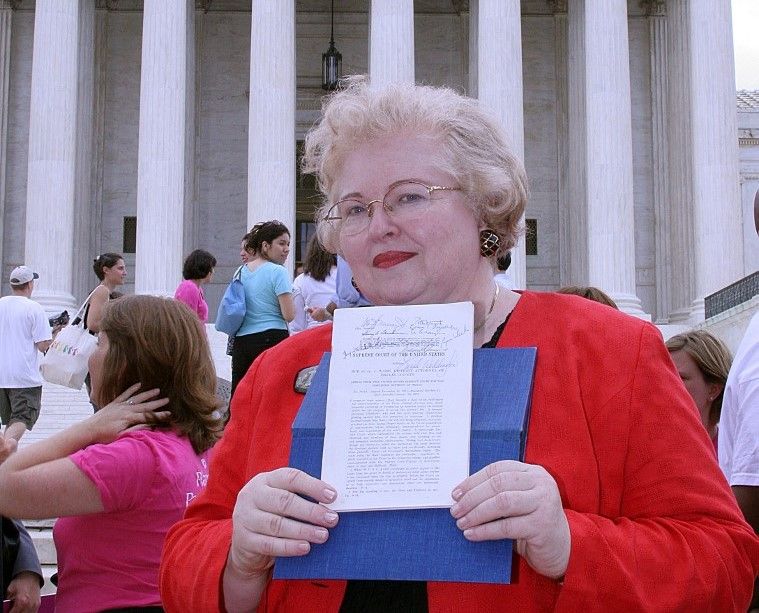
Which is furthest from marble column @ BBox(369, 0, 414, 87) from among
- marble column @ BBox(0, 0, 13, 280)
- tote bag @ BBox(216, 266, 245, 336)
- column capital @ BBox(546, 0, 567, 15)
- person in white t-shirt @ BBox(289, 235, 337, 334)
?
person in white t-shirt @ BBox(289, 235, 337, 334)

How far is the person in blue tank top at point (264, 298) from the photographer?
1353 cm

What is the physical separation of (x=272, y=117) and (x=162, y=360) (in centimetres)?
2591

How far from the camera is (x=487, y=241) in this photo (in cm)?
332

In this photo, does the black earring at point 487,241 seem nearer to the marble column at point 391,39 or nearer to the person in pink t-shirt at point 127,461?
the person in pink t-shirt at point 127,461

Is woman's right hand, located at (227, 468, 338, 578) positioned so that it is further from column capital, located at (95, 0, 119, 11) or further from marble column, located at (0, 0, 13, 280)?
column capital, located at (95, 0, 119, 11)

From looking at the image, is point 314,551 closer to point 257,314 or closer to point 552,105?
point 257,314

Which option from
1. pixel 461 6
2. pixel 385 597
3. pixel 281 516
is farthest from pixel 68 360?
pixel 461 6

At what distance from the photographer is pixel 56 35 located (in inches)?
1203

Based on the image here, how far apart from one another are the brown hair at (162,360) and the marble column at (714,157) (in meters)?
27.8

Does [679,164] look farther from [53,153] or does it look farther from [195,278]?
[195,278]

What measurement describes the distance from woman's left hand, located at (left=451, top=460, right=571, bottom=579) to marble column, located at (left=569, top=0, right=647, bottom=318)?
27.9m

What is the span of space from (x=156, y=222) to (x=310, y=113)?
9654mm

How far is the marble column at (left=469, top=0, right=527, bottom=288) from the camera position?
30.3 m

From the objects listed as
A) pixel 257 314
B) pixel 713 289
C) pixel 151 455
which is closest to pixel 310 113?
pixel 713 289
